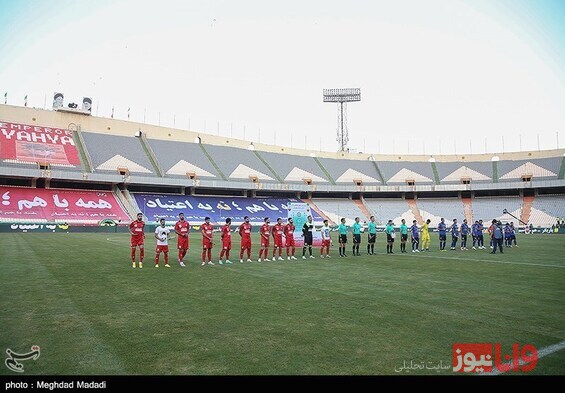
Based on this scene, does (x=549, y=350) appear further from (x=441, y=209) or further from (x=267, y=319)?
(x=441, y=209)

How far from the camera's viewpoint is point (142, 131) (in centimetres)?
6141

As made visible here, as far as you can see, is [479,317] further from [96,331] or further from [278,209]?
[278,209]

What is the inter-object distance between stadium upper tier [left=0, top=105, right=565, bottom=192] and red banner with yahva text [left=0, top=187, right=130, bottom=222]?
2.45 metres

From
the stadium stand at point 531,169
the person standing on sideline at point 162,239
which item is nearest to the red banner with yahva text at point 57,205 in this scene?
the person standing on sideline at point 162,239

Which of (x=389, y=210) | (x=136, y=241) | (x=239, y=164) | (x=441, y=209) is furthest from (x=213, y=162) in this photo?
(x=136, y=241)

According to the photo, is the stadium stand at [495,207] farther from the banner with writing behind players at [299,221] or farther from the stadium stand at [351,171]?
the banner with writing behind players at [299,221]
